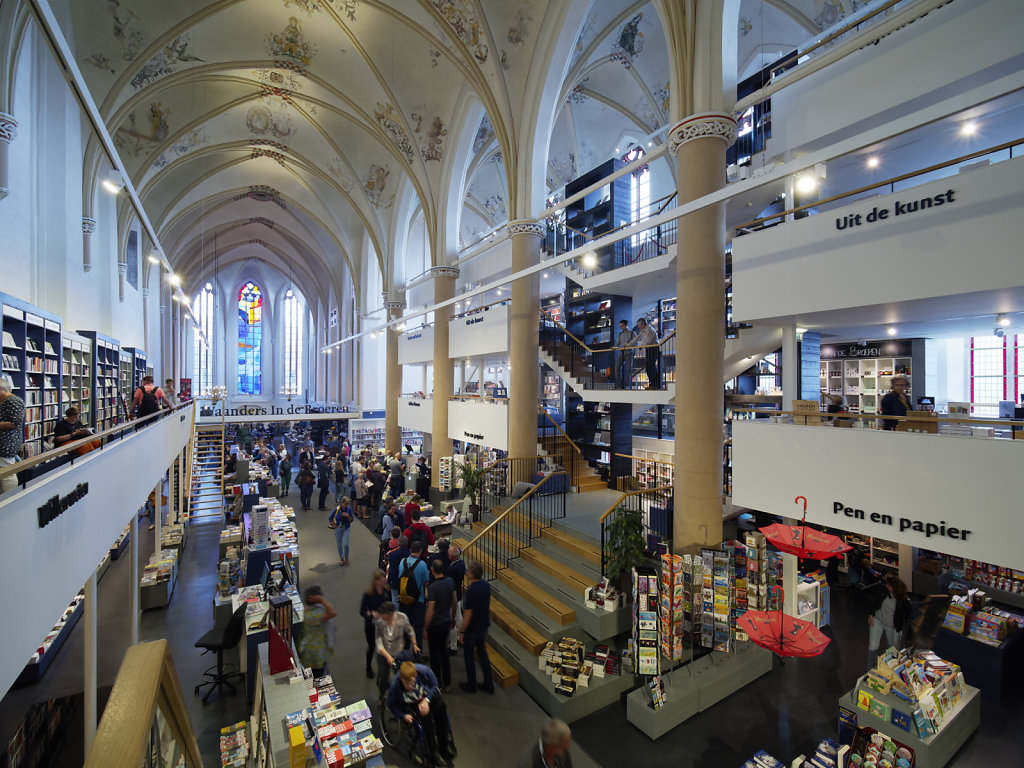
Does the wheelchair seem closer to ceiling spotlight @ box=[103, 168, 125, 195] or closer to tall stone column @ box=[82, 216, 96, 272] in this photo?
ceiling spotlight @ box=[103, 168, 125, 195]

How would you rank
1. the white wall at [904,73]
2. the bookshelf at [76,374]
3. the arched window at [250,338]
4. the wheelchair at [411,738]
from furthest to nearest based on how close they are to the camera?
the arched window at [250,338], the bookshelf at [76,374], the white wall at [904,73], the wheelchair at [411,738]

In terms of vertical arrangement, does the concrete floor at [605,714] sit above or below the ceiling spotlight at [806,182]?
below

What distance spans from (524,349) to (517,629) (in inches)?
236

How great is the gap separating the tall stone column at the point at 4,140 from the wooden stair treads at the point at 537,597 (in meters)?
8.91

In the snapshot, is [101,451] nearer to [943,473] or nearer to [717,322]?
[717,322]

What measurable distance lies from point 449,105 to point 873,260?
12143 millimetres

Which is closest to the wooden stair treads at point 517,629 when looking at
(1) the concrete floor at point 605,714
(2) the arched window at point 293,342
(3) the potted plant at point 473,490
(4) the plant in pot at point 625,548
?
(1) the concrete floor at point 605,714

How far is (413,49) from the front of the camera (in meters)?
12.9

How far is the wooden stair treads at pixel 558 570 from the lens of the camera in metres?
6.85

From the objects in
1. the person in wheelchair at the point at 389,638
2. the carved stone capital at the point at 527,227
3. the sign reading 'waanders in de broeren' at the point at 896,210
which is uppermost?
the carved stone capital at the point at 527,227

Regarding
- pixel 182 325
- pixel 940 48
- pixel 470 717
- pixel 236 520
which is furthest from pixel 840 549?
pixel 182 325

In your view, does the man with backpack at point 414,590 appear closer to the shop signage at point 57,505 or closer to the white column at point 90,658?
the white column at point 90,658

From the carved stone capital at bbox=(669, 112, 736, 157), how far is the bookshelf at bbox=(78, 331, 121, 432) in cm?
1054

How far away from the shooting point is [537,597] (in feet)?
22.5
